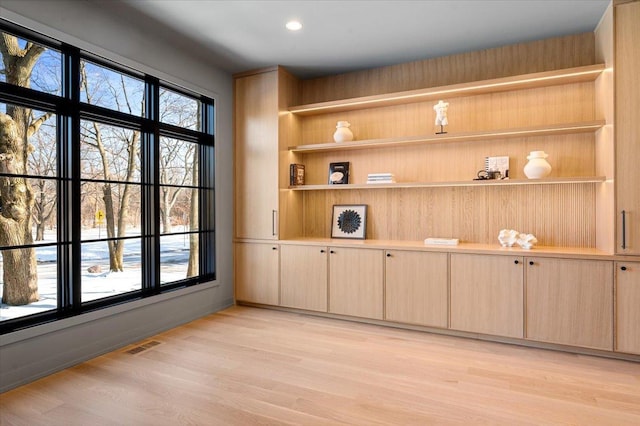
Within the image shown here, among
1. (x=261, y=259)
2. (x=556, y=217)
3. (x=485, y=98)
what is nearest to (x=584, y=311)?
(x=556, y=217)

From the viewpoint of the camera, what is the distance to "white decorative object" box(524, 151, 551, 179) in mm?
3408

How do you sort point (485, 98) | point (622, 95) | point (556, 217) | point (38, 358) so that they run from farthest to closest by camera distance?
point (485, 98) < point (556, 217) < point (622, 95) < point (38, 358)

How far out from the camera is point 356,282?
13.0 feet

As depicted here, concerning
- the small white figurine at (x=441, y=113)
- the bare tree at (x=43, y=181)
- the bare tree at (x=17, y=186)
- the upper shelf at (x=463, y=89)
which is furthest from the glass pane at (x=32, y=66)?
the small white figurine at (x=441, y=113)

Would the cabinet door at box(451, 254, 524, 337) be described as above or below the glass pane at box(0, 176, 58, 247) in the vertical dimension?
below

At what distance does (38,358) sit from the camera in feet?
8.73

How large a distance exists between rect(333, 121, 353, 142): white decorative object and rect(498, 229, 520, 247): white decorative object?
185 centimetres

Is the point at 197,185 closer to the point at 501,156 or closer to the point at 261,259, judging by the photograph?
the point at 261,259

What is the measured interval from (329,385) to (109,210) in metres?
2.26

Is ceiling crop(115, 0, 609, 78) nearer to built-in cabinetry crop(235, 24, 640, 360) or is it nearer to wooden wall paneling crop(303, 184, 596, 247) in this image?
built-in cabinetry crop(235, 24, 640, 360)

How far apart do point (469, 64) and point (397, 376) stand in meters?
3.09

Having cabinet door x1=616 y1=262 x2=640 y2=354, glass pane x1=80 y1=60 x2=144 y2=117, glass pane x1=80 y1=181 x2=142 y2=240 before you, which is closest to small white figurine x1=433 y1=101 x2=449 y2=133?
cabinet door x1=616 y1=262 x2=640 y2=354

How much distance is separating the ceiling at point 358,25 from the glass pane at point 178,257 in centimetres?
193

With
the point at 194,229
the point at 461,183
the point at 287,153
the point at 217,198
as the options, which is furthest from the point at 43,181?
the point at 461,183
